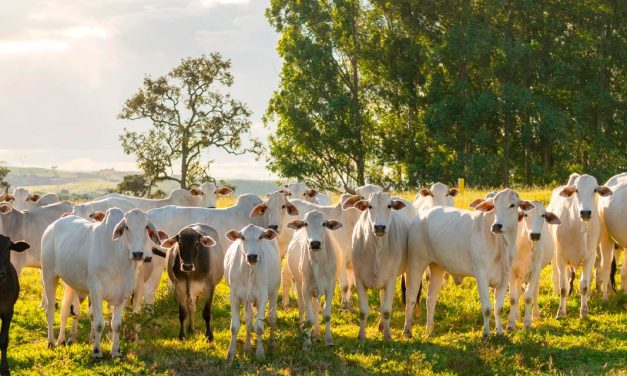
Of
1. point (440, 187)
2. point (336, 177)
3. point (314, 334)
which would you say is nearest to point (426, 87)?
point (336, 177)

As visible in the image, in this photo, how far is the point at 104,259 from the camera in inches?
508

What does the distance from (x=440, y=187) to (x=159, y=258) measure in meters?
6.99

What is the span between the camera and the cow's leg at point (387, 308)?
13784mm

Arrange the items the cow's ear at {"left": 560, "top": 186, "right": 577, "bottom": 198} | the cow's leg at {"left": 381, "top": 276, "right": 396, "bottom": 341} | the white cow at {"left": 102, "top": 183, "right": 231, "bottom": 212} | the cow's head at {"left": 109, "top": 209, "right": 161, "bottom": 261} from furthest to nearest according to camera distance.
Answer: the white cow at {"left": 102, "top": 183, "right": 231, "bottom": 212} < the cow's ear at {"left": 560, "top": 186, "right": 577, "bottom": 198} < the cow's leg at {"left": 381, "top": 276, "right": 396, "bottom": 341} < the cow's head at {"left": 109, "top": 209, "right": 161, "bottom": 261}

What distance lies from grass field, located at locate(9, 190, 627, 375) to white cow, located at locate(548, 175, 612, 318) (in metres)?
0.81

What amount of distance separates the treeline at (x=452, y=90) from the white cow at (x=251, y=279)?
29.0 meters

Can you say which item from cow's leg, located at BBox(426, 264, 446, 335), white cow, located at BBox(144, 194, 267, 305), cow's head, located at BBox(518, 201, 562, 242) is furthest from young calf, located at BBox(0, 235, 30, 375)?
cow's head, located at BBox(518, 201, 562, 242)

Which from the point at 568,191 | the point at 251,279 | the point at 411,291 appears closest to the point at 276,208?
the point at 411,291

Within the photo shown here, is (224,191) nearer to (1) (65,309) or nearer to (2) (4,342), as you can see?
(1) (65,309)

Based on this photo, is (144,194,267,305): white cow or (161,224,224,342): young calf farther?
(144,194,267,305): white cow

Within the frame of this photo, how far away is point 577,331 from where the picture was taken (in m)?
14.0

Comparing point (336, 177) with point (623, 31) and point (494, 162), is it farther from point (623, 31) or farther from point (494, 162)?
point (623, 31)

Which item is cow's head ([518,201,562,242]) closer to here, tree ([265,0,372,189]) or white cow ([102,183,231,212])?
white cow ([102,183,231,212])

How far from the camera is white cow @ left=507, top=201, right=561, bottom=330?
14.3 meters
